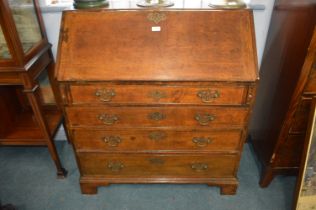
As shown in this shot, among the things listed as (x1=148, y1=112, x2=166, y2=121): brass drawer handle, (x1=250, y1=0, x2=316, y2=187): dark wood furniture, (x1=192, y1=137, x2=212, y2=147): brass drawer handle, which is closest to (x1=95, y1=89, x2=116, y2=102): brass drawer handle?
(x1=148, y1=112, x2=166, y2=121): brass drawer handle

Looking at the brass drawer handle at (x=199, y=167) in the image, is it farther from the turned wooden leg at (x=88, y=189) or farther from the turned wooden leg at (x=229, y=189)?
the turned wooden leg at (x=88, y=189)

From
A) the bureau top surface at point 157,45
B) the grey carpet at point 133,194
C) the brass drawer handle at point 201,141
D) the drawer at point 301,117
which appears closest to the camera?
the bureau top surface at point 157,45

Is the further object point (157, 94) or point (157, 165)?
point (157, 165)

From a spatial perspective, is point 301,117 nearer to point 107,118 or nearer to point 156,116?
point 156,116

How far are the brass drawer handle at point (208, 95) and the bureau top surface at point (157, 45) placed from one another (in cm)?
7

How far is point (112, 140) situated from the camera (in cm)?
153

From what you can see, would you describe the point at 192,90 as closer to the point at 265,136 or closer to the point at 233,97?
the point at 233,97

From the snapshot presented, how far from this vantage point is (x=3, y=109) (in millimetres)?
1944

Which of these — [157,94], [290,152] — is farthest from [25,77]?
[290,152]

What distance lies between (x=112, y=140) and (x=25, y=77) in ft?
1.91

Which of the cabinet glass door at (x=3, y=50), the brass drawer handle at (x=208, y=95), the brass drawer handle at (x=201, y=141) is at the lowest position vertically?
the brass drawer handle at (x=201, y=141)

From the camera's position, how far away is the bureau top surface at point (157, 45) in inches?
50.1

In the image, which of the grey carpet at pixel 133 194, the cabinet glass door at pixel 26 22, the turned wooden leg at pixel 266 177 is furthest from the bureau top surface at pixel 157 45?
the grey carpet at pixel 133 194

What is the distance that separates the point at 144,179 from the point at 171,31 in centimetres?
96
